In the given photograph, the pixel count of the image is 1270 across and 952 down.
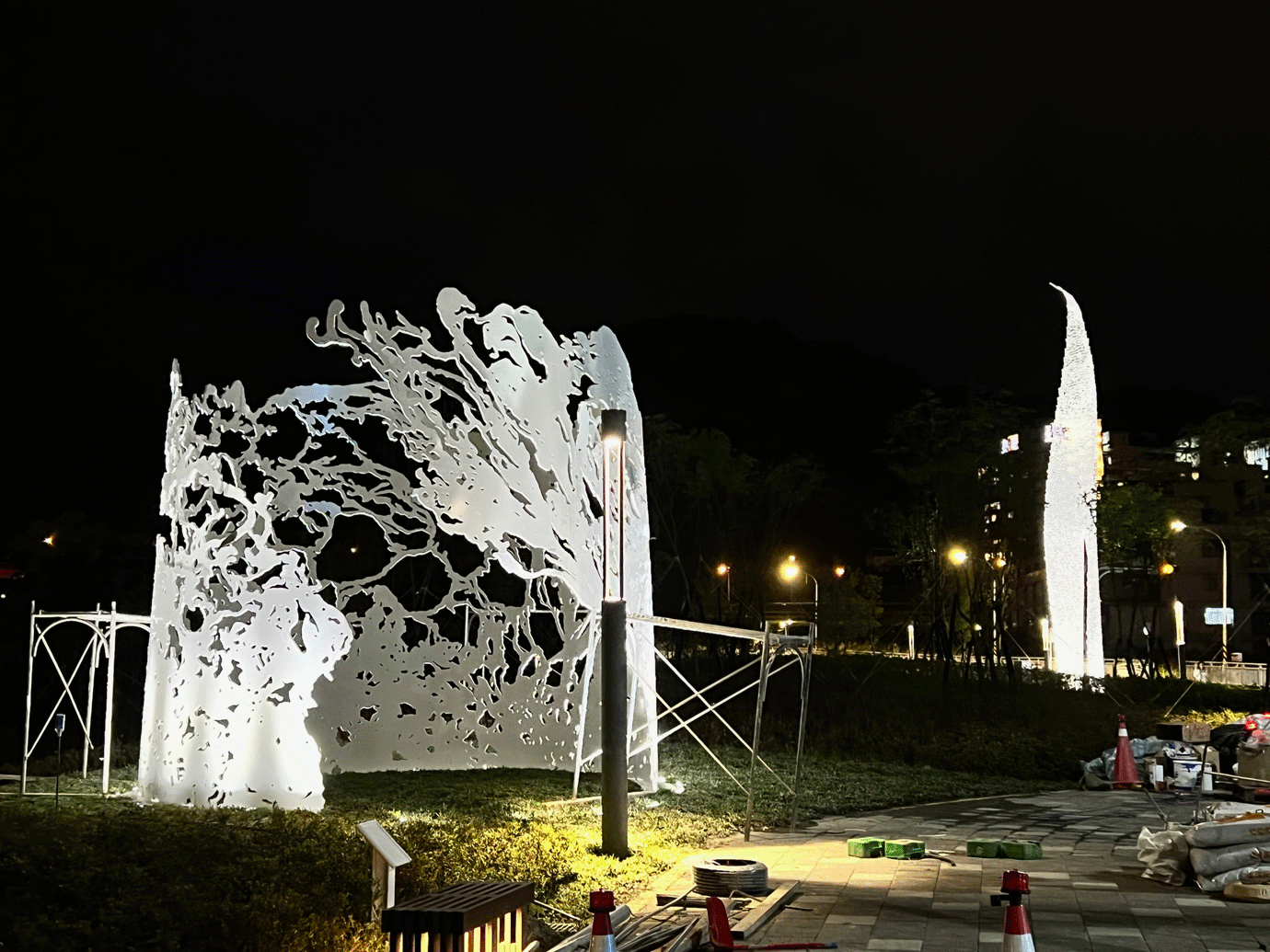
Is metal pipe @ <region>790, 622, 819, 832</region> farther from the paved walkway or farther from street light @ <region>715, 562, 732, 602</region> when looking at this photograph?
street light @ <region>715, 562, 732, 602</region>

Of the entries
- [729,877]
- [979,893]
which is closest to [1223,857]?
[979,893]

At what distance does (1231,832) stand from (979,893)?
1.76 metres

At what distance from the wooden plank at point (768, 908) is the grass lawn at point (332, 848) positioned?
3.29 feet

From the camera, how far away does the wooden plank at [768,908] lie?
24.7ft

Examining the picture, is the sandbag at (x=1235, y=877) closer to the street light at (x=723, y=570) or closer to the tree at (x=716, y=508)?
the tree at (x=716, y=508)

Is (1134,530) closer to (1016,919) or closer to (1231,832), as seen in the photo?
(1231,832)

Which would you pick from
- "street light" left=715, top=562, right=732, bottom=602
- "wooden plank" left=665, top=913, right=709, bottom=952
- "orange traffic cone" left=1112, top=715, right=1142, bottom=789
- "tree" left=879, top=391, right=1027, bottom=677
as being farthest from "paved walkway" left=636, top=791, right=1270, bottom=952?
"tree" left=879, top=391, right=1027, bottom=677

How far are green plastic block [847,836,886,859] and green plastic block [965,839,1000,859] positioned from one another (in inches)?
27.7

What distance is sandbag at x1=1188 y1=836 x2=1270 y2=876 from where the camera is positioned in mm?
8961

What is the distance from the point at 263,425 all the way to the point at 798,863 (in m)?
7.43

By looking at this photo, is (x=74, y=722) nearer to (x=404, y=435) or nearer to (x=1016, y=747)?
(x=404, y=435)

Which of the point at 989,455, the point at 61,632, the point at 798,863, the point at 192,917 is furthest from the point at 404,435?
the point at 989,455

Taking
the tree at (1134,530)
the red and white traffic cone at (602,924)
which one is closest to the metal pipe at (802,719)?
the red and white traffic cone at (602,924)

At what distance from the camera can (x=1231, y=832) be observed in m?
9.02
